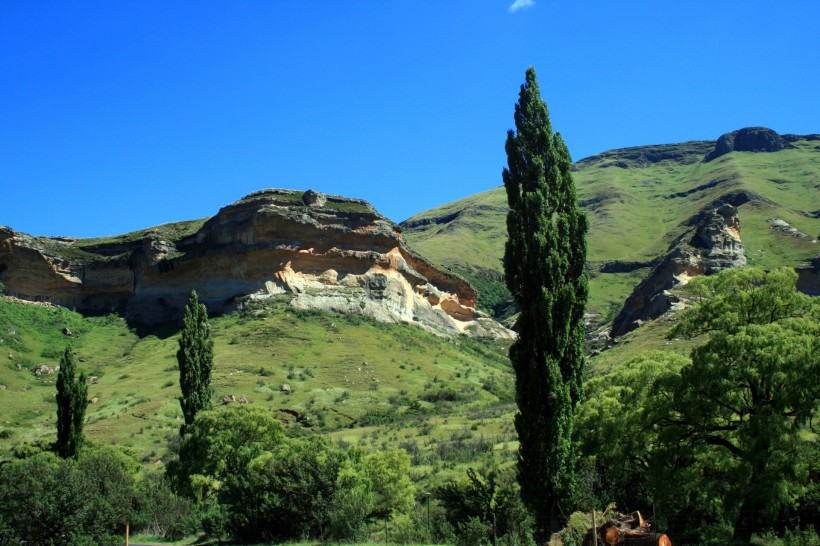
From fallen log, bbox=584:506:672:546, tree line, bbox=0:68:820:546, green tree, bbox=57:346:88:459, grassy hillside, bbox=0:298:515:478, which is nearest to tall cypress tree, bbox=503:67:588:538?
tree line, bbox=0:68:820:546

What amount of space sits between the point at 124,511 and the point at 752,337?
21.2m

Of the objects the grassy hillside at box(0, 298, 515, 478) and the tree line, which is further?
the grassy hillside at box(0, 298, 515, 478)

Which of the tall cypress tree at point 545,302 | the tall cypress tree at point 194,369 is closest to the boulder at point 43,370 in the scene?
the tall cypress tree at point 194,369

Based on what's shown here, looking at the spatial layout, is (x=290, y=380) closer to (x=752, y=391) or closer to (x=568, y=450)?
(x=568, y=450)

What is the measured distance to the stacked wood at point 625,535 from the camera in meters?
16.9

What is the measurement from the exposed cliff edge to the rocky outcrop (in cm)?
2567

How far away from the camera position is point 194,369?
130 ft

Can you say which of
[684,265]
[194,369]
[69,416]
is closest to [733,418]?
[194,369]

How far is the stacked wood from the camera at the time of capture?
16938mm

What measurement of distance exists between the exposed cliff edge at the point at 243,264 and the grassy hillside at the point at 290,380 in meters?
3.35

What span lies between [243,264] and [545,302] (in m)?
71.8

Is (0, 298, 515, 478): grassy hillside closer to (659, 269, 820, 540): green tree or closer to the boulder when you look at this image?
the boulder

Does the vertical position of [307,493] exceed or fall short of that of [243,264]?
it falls short

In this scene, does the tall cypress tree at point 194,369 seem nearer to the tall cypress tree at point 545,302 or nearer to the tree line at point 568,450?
the tree line at point 568,450
